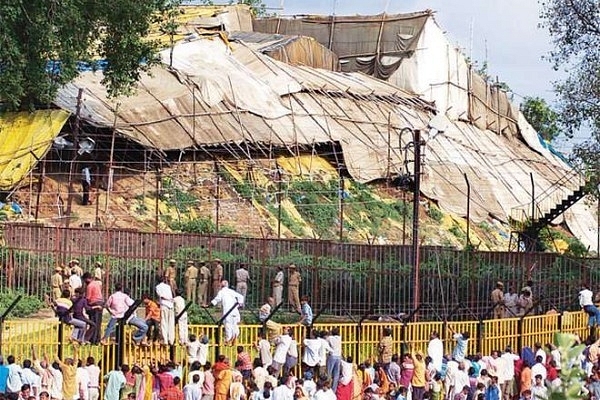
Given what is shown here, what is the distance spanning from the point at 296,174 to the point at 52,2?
17.9 m

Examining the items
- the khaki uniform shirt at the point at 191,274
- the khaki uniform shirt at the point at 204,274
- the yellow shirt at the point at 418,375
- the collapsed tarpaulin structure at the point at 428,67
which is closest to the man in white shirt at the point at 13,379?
the yellow shirt at the point at 418,375

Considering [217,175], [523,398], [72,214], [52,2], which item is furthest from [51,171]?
[523,398]

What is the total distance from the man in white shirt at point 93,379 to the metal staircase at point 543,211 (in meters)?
18.4

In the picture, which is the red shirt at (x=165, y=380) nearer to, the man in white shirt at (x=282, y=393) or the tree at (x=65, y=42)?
the man in white shirt at (x=282, y=393)

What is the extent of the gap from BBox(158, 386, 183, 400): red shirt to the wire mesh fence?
9.37 meters

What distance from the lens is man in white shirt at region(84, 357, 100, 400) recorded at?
1712 centimetres

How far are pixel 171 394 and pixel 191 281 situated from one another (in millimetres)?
10225

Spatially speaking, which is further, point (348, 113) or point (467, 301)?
point (348, 113)

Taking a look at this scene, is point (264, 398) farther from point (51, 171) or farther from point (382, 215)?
point (382, 215)

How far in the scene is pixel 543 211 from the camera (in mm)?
51312

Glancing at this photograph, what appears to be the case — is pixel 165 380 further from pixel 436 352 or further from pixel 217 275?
pixel 217 275

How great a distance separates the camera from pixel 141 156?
3744 cm

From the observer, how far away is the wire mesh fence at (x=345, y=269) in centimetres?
2631

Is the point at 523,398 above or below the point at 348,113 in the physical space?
below
